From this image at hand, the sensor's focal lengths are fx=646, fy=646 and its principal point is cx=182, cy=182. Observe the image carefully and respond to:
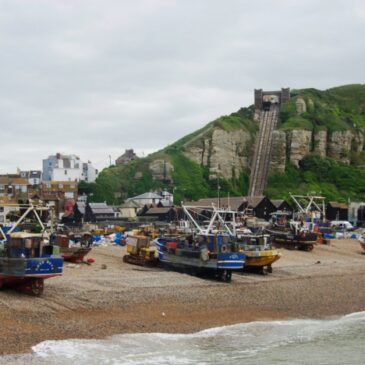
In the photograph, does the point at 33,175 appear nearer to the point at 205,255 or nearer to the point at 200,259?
the point at 200,259

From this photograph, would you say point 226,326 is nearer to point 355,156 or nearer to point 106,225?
point 106,225

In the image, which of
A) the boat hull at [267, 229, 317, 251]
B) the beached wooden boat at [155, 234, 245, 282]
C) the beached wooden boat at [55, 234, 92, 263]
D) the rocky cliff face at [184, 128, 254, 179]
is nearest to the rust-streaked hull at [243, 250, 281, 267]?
the beached wooden boat at [155, 234, 245, 282]

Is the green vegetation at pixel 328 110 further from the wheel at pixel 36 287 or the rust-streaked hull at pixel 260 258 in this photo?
the wheel at pixel 36 287

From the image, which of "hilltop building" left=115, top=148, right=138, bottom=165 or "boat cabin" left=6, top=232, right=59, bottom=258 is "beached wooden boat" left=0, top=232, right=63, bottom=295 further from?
"hilltop building" left=115, top=148, right=138, bottom=165

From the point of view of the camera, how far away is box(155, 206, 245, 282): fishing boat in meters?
34.3

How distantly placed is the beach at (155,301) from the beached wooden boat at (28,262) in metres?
0.55

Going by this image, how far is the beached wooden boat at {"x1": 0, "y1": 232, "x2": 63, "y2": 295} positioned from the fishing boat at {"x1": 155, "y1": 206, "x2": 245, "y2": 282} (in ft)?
34.1

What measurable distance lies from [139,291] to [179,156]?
99.6m

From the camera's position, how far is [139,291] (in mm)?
28922

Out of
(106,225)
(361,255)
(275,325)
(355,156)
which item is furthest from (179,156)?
(275,325)

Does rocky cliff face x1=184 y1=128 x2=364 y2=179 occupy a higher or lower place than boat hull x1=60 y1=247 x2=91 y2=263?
higher

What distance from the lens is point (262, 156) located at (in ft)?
429

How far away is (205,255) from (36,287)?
11.4 m

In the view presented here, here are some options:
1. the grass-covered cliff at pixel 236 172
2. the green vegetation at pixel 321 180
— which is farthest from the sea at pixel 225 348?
the grass-covered cliff at pixel 236 172
